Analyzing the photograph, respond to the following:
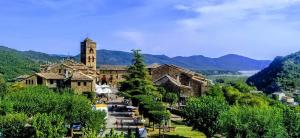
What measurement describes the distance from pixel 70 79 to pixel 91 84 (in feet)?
13.6

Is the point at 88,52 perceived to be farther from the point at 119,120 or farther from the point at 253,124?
the point at 253,124

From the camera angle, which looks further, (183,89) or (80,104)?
(183,89)

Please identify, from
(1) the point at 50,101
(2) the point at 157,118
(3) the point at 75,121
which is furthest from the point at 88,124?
(2) the point at 157,118

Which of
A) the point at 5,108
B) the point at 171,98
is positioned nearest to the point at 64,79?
the point at 171,98

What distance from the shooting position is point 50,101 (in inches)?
2245

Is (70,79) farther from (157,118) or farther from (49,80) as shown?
(157,118)

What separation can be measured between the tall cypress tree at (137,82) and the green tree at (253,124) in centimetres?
2545

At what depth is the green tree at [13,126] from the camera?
44.2m

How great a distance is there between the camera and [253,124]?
170 feet

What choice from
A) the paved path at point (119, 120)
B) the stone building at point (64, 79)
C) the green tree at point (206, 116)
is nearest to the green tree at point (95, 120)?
the paved path at point (119, 120)

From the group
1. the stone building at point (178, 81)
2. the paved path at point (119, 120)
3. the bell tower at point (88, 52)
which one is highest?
the bell tower at point (88, 52)

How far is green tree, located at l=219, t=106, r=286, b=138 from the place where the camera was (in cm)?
5066

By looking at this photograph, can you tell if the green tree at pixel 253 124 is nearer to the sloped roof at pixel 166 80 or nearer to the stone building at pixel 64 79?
the sloped roof at pixel 166 80

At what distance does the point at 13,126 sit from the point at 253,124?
2417cm
